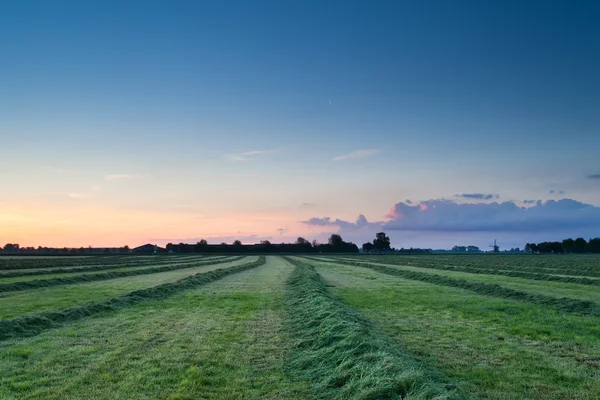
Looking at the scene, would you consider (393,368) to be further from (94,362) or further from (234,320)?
(234,320)

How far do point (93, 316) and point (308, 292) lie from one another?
933 cm

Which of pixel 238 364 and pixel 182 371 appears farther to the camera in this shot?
pixel 238 364

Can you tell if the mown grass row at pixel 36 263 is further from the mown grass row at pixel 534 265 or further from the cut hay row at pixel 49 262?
the mown grass row at pixel 534 265

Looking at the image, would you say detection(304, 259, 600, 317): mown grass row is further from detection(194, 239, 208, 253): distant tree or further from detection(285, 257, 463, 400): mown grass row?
detection(194, 239, 208, 253): distant tree

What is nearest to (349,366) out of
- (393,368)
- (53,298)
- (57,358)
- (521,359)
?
(393,368)

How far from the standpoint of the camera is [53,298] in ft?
70.3

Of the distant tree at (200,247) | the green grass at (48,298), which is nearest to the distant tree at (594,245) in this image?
the distant tree at (200,247)

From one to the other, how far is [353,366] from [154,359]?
427 centimetres

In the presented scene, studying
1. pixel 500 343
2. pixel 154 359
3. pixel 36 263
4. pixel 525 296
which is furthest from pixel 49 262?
pixel 500 343

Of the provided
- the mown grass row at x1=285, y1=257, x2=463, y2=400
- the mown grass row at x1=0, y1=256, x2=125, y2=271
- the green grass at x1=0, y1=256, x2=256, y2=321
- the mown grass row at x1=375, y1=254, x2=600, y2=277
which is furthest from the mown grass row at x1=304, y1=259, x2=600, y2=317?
the mown grass row at x1=0, y1=256, x2=125, y2=271

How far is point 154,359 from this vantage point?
32.8ft

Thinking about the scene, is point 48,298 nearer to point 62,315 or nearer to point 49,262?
point 62,315

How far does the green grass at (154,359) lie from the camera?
808 cm

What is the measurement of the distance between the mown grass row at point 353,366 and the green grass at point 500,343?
3.26 feet
